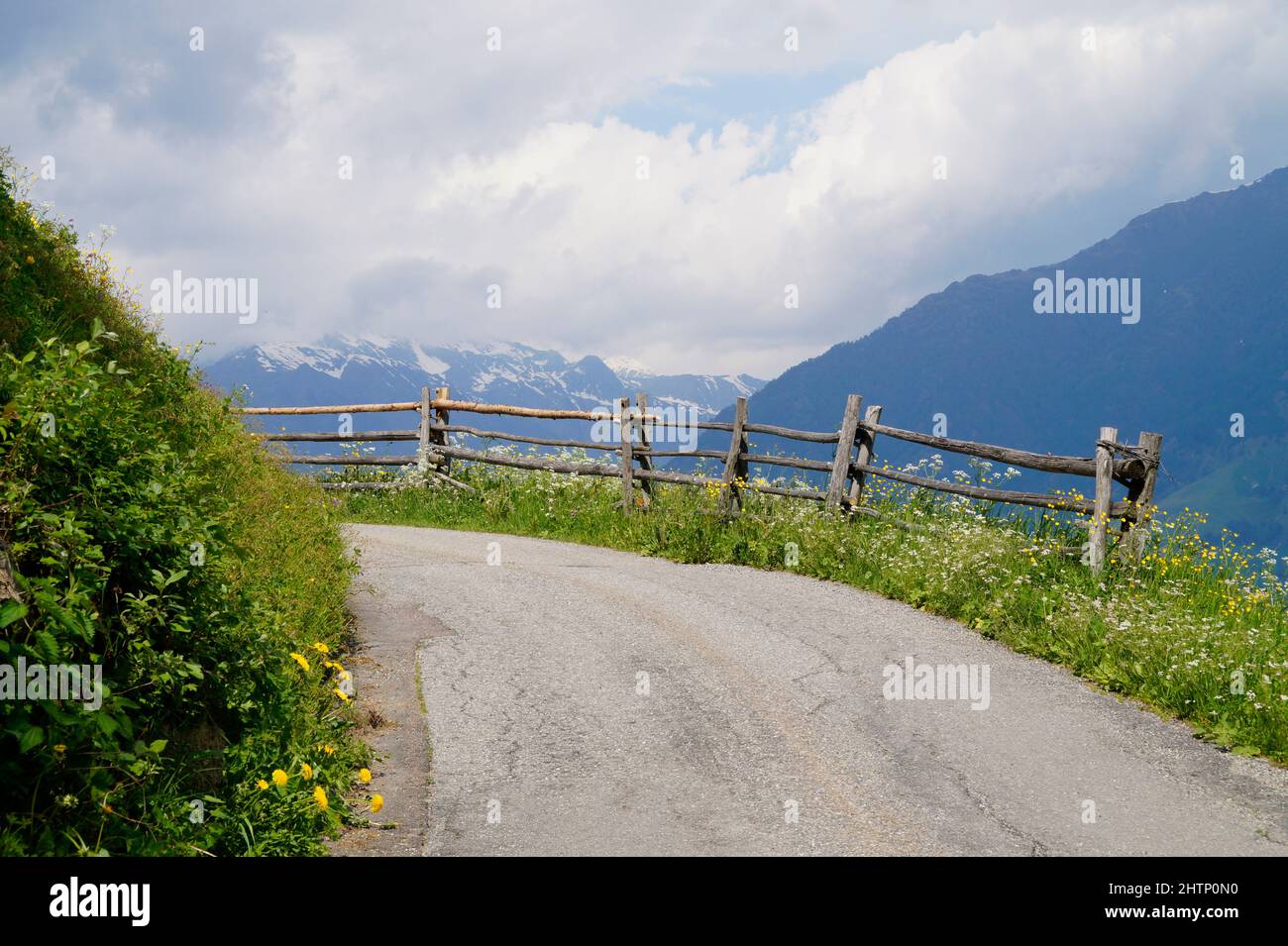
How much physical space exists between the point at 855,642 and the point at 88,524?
6.26 meters

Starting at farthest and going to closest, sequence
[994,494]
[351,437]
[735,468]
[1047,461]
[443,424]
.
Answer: [351,437], [443,424], [735,468], [994,494], [1047,461]

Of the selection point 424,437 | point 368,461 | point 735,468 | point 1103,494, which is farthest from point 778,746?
point 368,461

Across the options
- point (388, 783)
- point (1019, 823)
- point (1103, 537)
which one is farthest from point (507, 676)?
point (1103, 537)

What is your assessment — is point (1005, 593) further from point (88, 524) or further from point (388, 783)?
point (88, 524)

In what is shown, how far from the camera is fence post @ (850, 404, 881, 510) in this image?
12.8m

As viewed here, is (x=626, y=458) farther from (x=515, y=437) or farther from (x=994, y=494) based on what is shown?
(x=994, y=494)

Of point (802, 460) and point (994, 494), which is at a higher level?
point (802, 460)

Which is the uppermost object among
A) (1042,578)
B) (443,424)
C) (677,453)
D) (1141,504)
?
(443,424)

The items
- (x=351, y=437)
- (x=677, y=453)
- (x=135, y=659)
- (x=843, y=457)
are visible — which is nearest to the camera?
(x=135, y=659)

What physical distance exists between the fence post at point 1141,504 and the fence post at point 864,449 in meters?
3.46

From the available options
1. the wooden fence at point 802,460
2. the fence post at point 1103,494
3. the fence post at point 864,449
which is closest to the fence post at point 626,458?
the wooden fence at point 802,460

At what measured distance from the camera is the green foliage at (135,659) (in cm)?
354

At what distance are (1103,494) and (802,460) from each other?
4.17 metres

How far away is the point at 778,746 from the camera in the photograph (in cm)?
613
